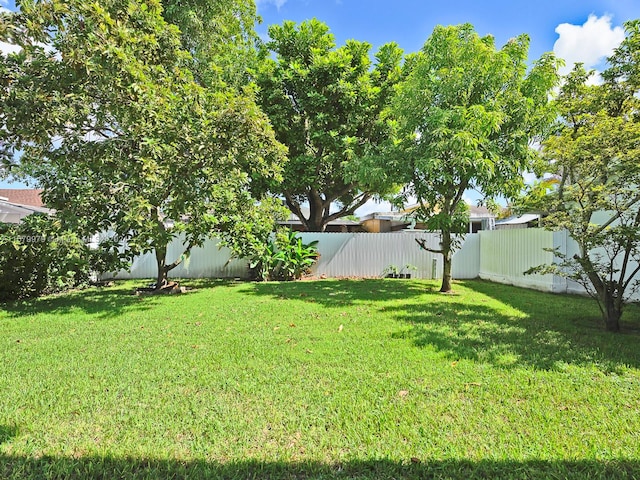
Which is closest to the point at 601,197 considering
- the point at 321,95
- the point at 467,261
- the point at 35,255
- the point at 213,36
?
the point at 467,261

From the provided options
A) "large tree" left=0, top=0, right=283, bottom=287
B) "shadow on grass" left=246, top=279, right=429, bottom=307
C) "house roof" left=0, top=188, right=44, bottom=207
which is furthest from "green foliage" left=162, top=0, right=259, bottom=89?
"house roof" left=0, top=188, right=44, bottom=207

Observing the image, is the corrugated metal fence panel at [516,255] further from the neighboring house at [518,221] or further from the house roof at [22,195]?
the house roof at [22,195]

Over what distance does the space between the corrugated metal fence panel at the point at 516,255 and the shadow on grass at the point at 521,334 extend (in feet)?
4.99

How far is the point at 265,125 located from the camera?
25.8 feet

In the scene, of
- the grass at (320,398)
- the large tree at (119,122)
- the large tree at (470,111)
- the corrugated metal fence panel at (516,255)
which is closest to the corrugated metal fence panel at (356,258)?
the corrugated metal fence panel at (516,255)

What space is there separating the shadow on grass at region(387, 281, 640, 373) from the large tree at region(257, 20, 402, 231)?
675 centimetres

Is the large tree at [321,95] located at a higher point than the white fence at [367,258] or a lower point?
higher

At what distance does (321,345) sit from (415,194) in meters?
5.52

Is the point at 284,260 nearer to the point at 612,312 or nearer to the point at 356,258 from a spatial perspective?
the point at 356,258

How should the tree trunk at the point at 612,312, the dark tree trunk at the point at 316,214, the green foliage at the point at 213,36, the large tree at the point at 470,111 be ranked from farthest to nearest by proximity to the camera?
1. the dark tree trunk at the point at 316,214
2. the green foliage at the point at 213,36
3. the large tree at the point at 470,111
4. the tree trunk at the point at 612,312

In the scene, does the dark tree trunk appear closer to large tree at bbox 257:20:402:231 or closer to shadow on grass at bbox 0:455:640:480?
large tree at bbox 257:20:402:231

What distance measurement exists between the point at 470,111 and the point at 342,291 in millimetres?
4721

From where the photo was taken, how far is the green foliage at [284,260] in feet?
33.9

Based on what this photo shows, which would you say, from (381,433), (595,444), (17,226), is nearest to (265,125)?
(17,226)
